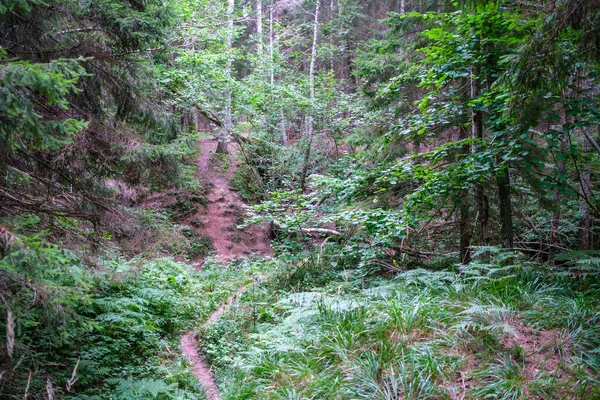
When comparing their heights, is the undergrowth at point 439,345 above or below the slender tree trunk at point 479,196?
below

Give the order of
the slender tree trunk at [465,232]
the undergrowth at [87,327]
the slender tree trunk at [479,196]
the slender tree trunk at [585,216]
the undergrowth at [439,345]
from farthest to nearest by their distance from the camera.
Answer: the slender tree trunk at [585,216]
the slender tree trunk at [465,232]
the slender tree trunk at [479,196]
the undergrowth at [439,345]
the undergrowth at [87,327]

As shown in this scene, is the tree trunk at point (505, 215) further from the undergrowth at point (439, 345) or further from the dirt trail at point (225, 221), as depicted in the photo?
the dirt trail at point (225, 221)

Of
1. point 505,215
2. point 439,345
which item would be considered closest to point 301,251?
point 505,215

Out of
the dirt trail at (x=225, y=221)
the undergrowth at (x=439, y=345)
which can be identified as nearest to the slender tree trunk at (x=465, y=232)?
the undergrowth at (x=439, y=345)

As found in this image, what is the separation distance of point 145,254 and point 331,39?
2028 cm

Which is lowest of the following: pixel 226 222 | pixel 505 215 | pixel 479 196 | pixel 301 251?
pixel 226 222

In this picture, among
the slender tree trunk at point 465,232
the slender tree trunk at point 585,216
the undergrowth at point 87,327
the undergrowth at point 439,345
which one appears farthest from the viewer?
the slender tree trunk at point 585,216

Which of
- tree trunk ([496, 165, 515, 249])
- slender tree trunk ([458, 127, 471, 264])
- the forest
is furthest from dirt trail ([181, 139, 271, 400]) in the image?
tree trunk ([496, 165, 515, 249])

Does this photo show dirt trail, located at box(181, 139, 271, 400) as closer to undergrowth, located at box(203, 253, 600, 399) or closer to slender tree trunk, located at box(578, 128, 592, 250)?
undergrowth, located at box(203, 253, 600, 399)

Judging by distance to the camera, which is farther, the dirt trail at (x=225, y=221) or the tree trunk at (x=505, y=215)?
the dirt trail at (x=225, y=221)

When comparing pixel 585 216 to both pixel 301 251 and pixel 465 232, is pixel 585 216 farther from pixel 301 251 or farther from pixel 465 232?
pixel 301 251

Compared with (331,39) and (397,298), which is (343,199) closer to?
(397,298)

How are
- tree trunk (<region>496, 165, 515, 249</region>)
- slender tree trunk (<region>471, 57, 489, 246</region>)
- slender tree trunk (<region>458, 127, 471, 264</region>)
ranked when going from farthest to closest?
1. slender tree trunk (<region>458, 127, 471, 264</region>)
2. slender tree trunk (<region>471, 57, 489, 246</region>)
3. tree trunk (<region>496, 165, 515, 249</region>)

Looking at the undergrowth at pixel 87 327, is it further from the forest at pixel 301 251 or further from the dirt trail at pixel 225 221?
the dirt trail at pixel 225 221
